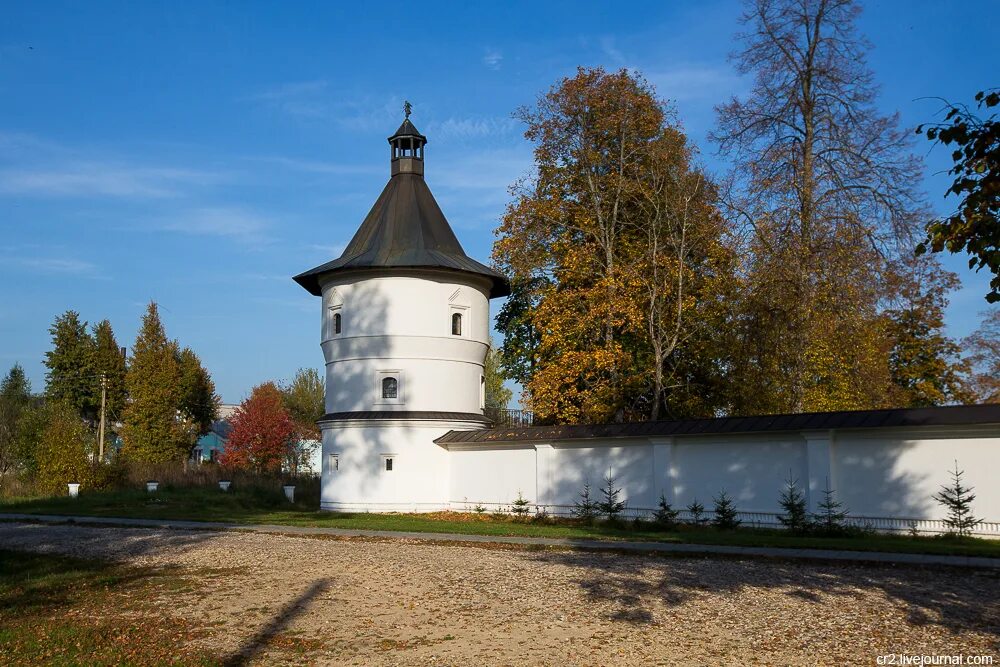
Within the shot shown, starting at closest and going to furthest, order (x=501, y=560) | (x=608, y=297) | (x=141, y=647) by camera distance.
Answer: (x=141, y=647) < (x=501, y=560) < (x=608, y=297)

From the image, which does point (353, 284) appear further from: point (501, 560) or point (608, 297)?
point (501, 560)

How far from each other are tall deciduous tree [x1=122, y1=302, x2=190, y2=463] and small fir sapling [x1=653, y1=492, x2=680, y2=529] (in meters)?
38.7

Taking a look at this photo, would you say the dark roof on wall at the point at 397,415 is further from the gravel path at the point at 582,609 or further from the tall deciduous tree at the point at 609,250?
the gravel path at the point at 582,609

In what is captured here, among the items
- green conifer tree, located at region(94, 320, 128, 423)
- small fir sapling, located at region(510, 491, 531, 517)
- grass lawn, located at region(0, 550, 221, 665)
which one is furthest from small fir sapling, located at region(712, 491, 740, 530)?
green conifer tree, located at region(94, 320, 128, 423)

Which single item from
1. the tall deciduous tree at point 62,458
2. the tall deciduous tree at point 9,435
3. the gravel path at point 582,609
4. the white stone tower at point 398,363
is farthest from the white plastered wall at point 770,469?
the tall deciduous tree at point 9,435

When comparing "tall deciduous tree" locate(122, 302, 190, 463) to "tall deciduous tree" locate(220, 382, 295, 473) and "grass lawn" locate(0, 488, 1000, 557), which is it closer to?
"tall deciduous tree" locate(220, 382, 295, 473)

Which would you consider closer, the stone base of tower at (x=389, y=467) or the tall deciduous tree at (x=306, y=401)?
the stone base of tower at (x=389, y=467)

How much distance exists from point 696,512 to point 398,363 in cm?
1214

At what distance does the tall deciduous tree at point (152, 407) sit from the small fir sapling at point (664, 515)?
38.7m

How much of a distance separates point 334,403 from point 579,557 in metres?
17.9

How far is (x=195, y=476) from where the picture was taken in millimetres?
45406

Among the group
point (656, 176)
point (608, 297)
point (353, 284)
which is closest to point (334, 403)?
point (353, 284)

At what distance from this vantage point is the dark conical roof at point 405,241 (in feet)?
105

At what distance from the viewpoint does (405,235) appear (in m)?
33.3
